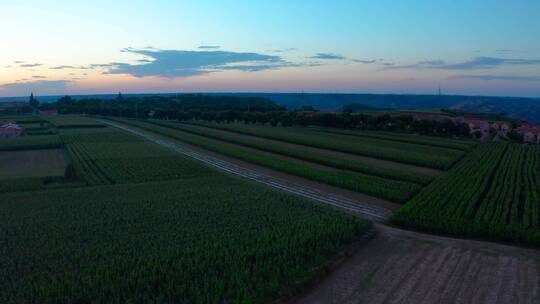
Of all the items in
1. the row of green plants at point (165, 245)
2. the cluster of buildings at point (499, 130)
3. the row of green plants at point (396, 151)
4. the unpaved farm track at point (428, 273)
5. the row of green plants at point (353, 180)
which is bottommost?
the unpaved farm track at point (428, 273)

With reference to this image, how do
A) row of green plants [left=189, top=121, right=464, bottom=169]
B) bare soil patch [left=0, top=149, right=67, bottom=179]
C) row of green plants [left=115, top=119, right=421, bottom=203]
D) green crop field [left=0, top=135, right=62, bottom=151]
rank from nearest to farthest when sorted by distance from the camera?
row of green plants [left=115, top=119, right=421, bottom=203] < bare soil patch [left=0, top=149, right=67, bottom=179] < row of green plants [left=189, top=121, right=464, bottom=169] < green crop field [left=0, top=135, right=62, bottom=151]

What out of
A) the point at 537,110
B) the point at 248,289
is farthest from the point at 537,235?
the point at 537,110

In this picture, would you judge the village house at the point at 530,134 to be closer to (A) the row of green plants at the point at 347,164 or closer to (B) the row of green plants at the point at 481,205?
(B) the row of green plants at the point at 481,205

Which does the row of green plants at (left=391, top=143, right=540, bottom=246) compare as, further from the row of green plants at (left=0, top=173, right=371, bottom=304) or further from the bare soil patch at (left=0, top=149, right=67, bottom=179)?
the bare soil patch at (left=0, top=149, right=67, bottom=179)

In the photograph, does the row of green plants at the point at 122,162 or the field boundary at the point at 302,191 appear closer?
the field boundary at the point at 302,191

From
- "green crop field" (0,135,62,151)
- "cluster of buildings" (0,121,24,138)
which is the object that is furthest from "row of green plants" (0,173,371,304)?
"cluster of buildings" (0,121,24,138)

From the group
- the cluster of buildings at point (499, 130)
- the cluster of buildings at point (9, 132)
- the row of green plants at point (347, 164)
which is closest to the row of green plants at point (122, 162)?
the cluster of buildings at point (9, 132)

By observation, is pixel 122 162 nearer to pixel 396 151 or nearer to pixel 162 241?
pixel 162 241
